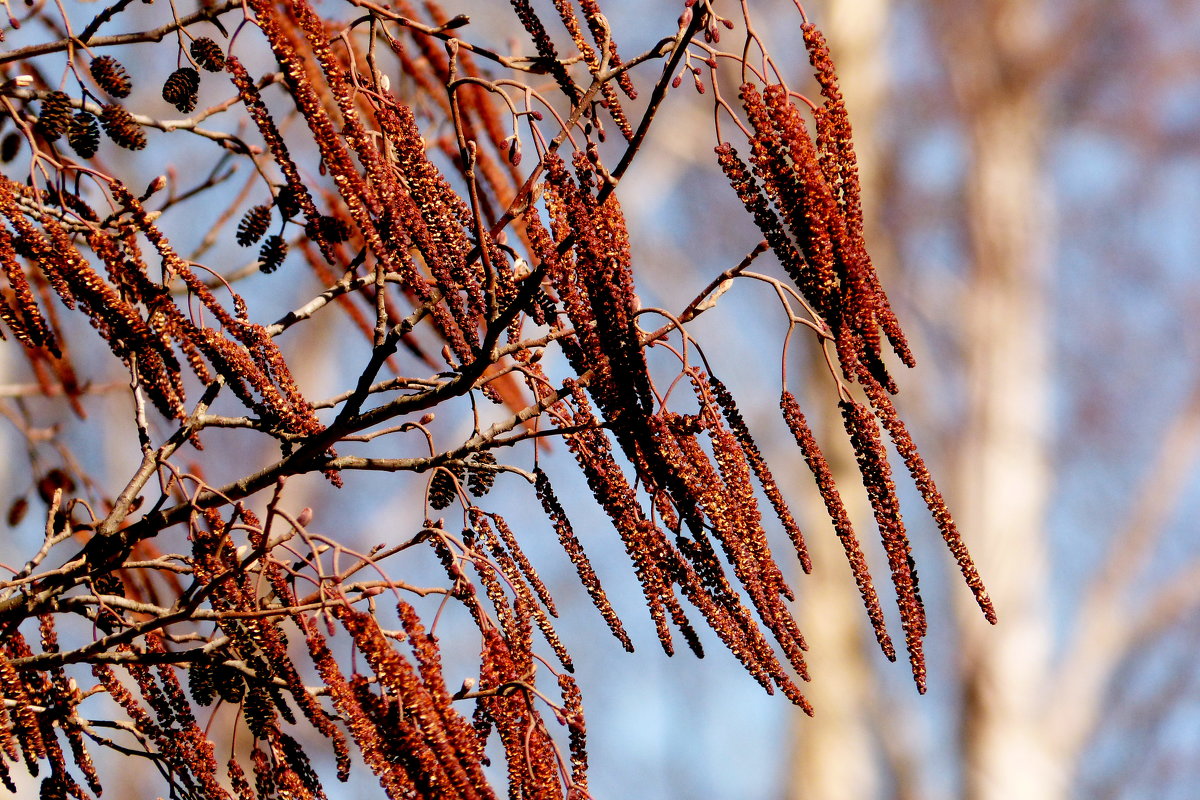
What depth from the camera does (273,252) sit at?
2062 mm

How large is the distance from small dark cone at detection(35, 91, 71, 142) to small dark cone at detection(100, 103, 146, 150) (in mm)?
59

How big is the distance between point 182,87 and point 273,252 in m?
0.27

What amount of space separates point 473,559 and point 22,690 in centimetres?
46

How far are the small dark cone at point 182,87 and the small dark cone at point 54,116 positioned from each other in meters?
0.17

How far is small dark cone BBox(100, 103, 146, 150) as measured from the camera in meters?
1.84

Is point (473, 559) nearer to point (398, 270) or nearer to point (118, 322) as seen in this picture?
point (398, 270)

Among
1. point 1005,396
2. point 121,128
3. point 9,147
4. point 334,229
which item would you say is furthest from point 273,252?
point 1005,396

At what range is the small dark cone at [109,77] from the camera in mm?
1893

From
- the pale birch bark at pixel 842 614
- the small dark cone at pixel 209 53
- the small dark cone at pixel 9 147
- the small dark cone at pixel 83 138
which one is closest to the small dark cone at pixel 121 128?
the small dark cone at pixel 83 138

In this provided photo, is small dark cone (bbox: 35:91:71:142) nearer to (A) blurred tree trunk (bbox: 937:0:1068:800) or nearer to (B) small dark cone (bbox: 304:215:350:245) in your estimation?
(B) small dark cone (bbox: 304:215:350:245)

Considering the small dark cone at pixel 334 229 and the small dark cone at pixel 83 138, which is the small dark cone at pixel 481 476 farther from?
the small dark cone at pixel 83 138

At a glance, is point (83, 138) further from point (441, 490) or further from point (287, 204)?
point (441, 490)

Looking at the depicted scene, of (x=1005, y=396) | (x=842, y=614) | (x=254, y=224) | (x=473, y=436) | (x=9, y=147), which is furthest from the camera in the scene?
(x=1005, y=396)

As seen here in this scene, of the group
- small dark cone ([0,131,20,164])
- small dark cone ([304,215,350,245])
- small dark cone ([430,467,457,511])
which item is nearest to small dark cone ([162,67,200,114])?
small dark cone ([304,215,350,245])
